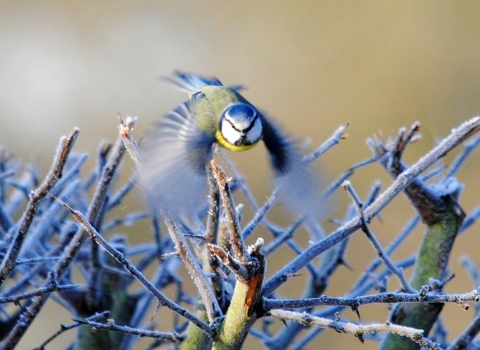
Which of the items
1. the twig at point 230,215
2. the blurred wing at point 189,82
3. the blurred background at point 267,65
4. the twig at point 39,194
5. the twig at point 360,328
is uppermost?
the blurred background at point 267,65

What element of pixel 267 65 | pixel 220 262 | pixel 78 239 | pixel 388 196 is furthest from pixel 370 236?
pixel 267 65

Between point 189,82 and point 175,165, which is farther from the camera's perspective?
point 189,82

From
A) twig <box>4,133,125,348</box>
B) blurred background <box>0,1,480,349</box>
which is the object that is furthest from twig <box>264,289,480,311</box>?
blurred background <box>0,1,480,349</box>

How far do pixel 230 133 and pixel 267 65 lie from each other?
70.7 inches

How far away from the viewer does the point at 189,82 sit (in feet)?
3.06

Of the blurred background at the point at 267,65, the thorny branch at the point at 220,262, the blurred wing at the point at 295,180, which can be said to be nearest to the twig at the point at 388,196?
the thorny branch at the point at 220,262

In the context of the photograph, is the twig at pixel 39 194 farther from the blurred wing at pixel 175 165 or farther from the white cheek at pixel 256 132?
the white cheek at pixel 256 132

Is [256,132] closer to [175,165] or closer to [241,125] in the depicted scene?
[241,125]

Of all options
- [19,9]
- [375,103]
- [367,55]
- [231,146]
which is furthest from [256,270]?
[19,9]

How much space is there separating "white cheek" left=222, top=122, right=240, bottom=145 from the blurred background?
55.5 inches

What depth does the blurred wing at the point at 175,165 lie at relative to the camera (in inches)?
25.6

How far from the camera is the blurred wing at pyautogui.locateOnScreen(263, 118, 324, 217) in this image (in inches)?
29.2

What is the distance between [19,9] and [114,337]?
239 centimetres

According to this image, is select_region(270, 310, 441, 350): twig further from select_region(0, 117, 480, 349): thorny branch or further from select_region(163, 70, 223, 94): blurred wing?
select_region(163, 70, 223, 94): blurred wing
